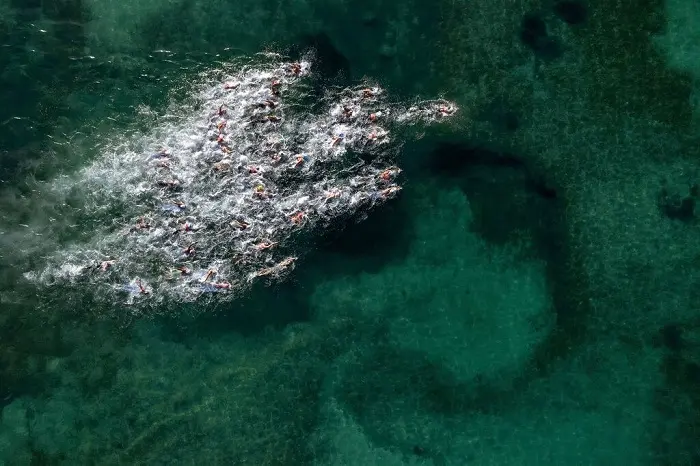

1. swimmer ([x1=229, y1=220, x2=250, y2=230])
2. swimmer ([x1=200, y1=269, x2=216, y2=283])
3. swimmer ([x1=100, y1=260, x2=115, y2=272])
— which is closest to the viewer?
swimmer ([x1=229, y1=220, x2=250, y2=230])

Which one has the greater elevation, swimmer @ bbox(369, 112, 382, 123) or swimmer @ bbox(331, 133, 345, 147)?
swimmer @ bbox(369, 112, 382, 123)

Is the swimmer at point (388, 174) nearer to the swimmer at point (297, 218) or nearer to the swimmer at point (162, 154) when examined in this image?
the swimmer at point (297, 218)

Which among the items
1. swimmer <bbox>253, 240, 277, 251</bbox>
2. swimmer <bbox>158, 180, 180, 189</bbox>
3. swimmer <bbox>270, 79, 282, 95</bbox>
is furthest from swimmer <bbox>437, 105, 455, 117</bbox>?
swimmer <bbox>158, 180, 180, 189</bbox>

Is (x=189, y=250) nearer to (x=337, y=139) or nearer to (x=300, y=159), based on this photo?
(x=300, y=159)

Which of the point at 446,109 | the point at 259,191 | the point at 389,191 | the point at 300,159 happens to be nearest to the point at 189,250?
the point at 259,191

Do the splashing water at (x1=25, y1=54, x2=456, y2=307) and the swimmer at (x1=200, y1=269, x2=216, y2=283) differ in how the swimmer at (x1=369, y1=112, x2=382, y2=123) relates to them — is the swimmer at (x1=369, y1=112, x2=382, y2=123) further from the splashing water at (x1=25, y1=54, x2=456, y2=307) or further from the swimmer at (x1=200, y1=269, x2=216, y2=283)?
the swimmer at (x1=200, y1=269, x2=216, y2=283)

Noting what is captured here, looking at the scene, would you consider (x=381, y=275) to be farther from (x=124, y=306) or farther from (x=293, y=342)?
(x=124, y=306)

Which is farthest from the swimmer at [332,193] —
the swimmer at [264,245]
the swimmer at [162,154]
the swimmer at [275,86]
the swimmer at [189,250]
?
the swimmer at [162,154]
